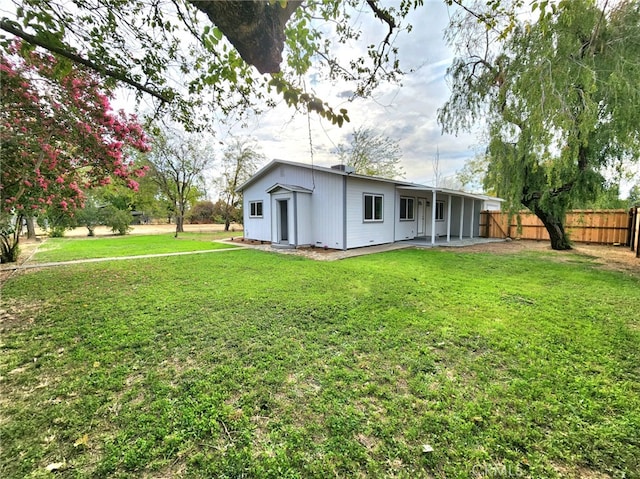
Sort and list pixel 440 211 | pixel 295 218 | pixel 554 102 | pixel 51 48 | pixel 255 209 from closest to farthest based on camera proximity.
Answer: pixel 51 48, pixel 554 102, pixel 295 218, pixel 255 209, pixel 440 211

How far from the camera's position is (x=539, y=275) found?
21.8 feet

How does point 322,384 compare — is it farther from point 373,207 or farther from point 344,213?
point 373,207

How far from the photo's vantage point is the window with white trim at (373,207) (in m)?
11.4

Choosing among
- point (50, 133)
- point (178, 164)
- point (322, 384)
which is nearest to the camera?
point (322, 384)

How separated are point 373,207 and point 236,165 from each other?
54.7 feet

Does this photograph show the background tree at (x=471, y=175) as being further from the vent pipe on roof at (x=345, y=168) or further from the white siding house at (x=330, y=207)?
the vent pipe on roof at (x=345, y=168)

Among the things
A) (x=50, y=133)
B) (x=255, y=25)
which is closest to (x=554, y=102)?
(x=255, y=25)

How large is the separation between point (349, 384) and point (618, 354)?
2.98m

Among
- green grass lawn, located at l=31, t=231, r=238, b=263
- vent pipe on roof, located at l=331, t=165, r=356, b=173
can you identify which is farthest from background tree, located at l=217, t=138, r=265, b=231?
vent pipe on roof, located at l=331, t=165, r=356, b=173

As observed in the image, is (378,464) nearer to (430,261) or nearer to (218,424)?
(218,424)

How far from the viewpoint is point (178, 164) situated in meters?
22.1

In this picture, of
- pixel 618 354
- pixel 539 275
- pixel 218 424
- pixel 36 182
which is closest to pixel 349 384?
pixel 218 424

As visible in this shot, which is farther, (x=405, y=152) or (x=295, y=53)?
(x=405, y=152)

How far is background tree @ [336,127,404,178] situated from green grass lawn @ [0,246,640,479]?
863 inches
